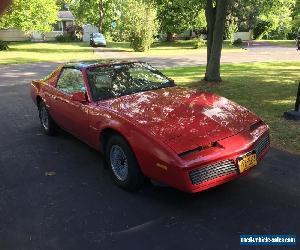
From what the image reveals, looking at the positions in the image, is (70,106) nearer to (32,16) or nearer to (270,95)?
(270,95)

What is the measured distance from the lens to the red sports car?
393 centimetres

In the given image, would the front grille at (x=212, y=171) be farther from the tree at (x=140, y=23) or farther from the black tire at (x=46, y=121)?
the tree at (x=140, y=23)

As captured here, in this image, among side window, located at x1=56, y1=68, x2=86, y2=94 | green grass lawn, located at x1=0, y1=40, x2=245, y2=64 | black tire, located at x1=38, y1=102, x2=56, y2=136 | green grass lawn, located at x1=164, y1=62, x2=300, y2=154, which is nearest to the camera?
side window, located at x1=56, y1=68, x2=86, y2=94

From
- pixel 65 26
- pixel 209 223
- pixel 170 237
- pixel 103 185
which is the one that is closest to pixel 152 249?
pixel 170 237

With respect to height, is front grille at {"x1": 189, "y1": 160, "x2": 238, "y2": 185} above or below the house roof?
below

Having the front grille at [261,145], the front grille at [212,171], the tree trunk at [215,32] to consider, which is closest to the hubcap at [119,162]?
the front grille at [212,171]

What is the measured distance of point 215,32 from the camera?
11883 millimetres

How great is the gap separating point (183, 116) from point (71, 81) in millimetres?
2241

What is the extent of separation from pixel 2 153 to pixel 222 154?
3875 millimetres

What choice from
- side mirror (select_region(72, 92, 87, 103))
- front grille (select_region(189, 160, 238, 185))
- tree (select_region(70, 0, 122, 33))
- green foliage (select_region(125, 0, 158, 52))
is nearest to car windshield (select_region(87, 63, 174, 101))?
side mirror (select_region(72, 92, 87, 103))

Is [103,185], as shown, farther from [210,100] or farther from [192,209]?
[210,100]

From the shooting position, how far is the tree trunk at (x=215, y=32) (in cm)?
1159

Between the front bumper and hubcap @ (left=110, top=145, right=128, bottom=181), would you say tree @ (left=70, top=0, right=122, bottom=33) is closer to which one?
hubcap @ (left=110, top=145, right=128, bottom=181)

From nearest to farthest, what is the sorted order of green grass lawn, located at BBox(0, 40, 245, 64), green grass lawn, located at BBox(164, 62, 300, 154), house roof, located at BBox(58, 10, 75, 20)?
green grass lawn, located at BBox(164, 62, 300, 154)
green grass lawn, located at BBox(0, 40, 245, 64)
house roof, located at BBox(58, 10, 75, 20)
